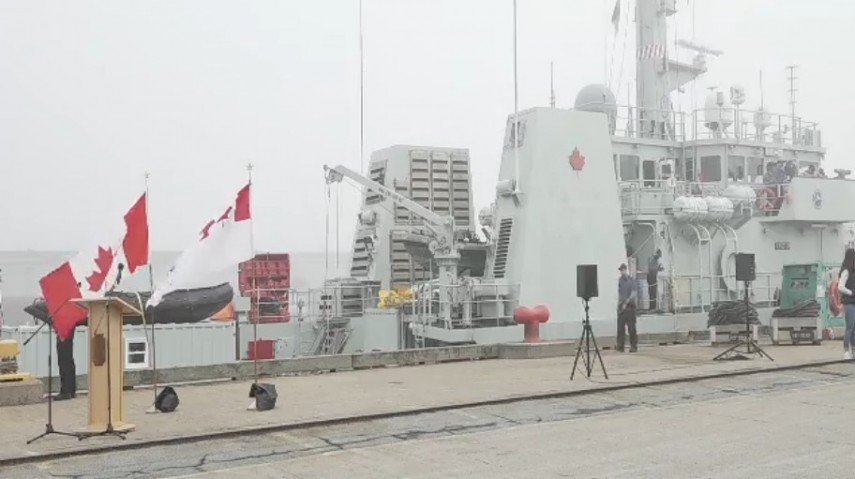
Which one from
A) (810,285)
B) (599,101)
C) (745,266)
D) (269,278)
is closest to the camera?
(745,266)

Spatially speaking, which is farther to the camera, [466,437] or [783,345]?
[783,345]

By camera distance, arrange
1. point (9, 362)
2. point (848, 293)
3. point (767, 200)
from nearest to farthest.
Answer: point (9, 362) < point (848, 293) < point (767, 200)

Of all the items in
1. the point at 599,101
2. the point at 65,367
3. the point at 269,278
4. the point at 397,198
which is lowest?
the point at 65,367

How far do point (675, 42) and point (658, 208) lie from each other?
520 cm

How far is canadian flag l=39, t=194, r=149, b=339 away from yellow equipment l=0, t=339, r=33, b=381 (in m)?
2.10

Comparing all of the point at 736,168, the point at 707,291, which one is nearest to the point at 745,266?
the point at 707,291

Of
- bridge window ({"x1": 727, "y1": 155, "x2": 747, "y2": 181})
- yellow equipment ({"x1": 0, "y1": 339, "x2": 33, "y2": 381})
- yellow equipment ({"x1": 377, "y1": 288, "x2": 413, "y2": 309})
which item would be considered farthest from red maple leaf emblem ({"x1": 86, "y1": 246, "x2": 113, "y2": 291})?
bridge window ({"x1": 727, "y1": 155, "x2": 747, "y2": 181})

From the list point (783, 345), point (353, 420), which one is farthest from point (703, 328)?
point (353, 420)

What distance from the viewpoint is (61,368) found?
996cm

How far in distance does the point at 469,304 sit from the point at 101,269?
8325 millimetres

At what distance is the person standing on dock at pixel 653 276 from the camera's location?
675 inches

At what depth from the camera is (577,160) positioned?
653 inches

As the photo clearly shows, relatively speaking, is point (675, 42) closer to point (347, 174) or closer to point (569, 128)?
point (569, 128)

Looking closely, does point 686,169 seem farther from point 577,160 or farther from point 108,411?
point 108,411
